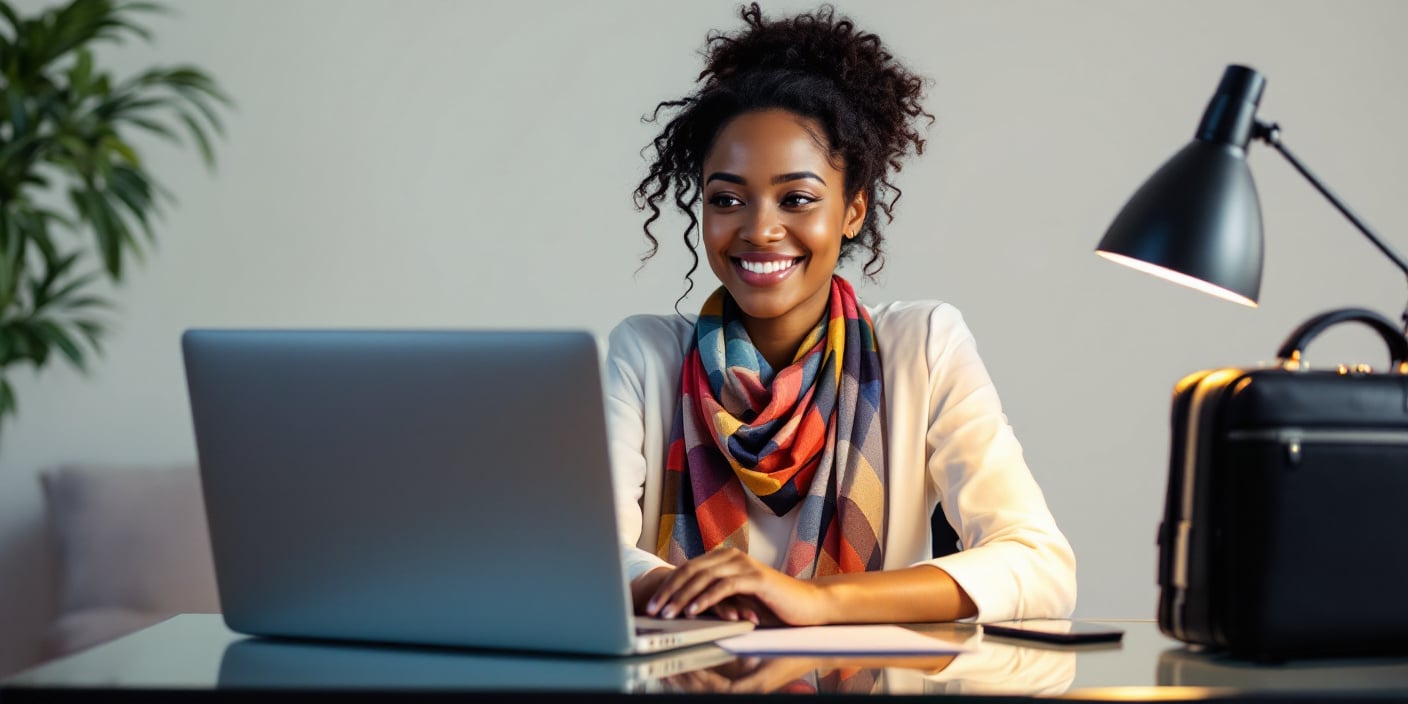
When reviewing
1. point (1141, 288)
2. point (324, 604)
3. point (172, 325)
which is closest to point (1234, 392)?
point (324, 604)

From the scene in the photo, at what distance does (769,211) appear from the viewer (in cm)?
184

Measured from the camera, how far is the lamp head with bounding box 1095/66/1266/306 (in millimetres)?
1083

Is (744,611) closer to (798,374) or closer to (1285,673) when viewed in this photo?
(1285,673)

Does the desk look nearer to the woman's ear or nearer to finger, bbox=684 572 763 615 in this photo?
finger, bbox=684 572 763 615

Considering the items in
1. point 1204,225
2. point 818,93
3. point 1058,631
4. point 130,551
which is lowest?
point 130,551

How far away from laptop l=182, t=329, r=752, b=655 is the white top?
0.55 meters

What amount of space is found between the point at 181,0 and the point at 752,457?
7.31ft

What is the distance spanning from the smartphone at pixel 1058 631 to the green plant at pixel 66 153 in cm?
233

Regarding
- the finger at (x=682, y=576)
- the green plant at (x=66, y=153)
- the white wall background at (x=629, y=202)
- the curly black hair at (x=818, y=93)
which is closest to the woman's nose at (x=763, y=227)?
the curly black hair at (x=818, y=93)

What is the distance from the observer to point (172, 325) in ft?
10.8

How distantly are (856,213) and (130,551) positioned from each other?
1.85m

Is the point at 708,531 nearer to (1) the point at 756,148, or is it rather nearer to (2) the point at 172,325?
(1) the point at 756,148

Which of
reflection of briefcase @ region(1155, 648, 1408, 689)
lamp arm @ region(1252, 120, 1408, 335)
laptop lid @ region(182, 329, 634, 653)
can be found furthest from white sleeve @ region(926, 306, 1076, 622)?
laptop lid @ region(182, 329, 634, 653)

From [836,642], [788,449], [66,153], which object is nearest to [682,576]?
[836,642]
